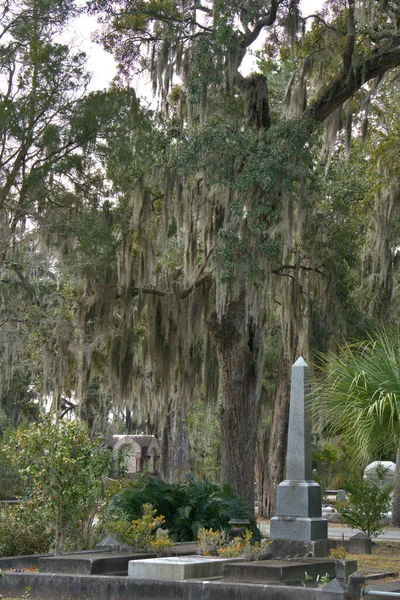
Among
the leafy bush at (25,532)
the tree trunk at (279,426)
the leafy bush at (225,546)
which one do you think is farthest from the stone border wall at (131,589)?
the tree trunk at (279,426)

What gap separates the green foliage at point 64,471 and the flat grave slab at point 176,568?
5.71ft

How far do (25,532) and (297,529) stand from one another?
4.12 metres

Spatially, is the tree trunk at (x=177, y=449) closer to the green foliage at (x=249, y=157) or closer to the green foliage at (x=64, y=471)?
the green foliage at (x=249, y=157)

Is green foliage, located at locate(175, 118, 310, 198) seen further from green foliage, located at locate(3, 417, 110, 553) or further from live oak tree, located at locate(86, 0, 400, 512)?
green foliage, located at locate(3, 417, 110, 553)

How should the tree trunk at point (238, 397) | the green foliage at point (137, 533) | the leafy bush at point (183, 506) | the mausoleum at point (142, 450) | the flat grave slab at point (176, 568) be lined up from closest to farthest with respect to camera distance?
the flat grave slab at point (176, 568)
the green foliage at point (137, 533)
the leafy bush at point (183, 506)
the tree trunk at point (238, 397)
the mausoleum at point (142, 450)

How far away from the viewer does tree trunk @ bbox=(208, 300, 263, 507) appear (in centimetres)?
1925

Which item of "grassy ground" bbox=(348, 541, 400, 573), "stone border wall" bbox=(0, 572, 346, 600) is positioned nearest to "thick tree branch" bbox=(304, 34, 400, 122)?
"grassy ground" bbox=(348, 541, 400, 573)

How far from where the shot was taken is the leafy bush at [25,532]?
13.5 metres

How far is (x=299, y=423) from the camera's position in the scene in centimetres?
1335

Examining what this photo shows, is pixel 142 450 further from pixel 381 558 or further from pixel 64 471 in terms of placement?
pixel 64 471

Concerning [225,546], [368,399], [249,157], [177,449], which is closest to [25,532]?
[225,546]

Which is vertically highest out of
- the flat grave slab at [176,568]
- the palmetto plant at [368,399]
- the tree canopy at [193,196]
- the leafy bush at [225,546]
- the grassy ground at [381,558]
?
the tree canopy at [193,196]

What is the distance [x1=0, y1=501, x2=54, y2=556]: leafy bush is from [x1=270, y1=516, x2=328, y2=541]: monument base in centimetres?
336

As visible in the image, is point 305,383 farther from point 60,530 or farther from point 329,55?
point 329,55
